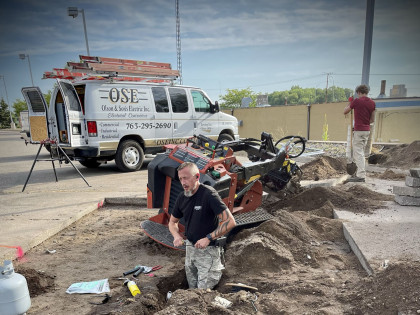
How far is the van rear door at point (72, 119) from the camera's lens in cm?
812

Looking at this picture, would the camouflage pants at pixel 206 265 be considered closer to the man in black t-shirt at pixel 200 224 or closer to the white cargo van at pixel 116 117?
the man in black t-shirt at pixel 200 224

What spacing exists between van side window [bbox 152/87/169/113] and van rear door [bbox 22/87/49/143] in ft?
10.2

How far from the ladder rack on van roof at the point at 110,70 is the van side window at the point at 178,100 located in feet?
1.92

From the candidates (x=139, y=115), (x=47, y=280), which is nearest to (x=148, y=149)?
(x=139, y=115)

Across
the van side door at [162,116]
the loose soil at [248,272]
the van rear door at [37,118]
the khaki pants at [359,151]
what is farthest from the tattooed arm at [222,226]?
the van side door at [162,116]

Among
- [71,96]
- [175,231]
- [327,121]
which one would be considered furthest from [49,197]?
[327,121]

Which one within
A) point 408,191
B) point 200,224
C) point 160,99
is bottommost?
point 408,191

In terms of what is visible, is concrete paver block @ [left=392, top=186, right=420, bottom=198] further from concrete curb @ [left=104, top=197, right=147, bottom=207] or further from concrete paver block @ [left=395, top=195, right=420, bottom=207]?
concrete curb @ [left=104, top=197, right=147, bottom=207]

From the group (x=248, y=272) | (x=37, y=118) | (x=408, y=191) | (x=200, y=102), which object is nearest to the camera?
(x=248, y=272)

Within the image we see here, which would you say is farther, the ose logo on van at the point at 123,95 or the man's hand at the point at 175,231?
the ose logo on van at the point at 123,95

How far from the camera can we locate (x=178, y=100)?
34.2ft

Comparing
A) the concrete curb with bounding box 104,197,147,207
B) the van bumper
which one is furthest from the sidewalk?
the van bumper

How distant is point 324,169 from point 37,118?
7.55 metres

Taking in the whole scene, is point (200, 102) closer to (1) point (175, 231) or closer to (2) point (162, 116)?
(2) point (162, 116)
